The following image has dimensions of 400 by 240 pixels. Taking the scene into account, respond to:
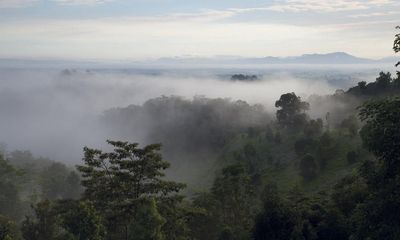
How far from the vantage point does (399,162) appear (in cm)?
2184

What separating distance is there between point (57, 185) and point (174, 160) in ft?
257

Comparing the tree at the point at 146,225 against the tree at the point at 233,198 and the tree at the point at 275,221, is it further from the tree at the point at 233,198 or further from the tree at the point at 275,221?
the tree at the point at 233,198

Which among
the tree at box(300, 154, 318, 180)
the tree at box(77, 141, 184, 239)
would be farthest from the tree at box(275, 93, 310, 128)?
the tree at box(77, 141, 184, 239)

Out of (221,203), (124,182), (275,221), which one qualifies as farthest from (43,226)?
(275,221)

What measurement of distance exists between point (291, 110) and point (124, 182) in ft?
347

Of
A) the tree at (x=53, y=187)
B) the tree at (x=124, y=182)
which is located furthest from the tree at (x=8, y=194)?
the tree at (x=124, y=182)

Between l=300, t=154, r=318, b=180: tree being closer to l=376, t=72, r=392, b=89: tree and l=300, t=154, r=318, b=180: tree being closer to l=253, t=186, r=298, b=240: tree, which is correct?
l=376, t=72, r=392, b=89: tree

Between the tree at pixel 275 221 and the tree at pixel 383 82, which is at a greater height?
the tree at pixel 383 82

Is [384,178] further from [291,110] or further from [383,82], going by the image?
[383,82]

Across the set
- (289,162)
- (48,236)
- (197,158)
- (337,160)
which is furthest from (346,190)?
(197,158)

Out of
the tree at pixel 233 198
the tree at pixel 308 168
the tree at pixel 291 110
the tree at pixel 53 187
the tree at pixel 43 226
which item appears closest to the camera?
the tree at pixel 43 226

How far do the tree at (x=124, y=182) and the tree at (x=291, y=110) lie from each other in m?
101

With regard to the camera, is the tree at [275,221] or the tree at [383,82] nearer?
the tree at [275,221]

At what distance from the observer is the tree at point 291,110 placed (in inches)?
5271
